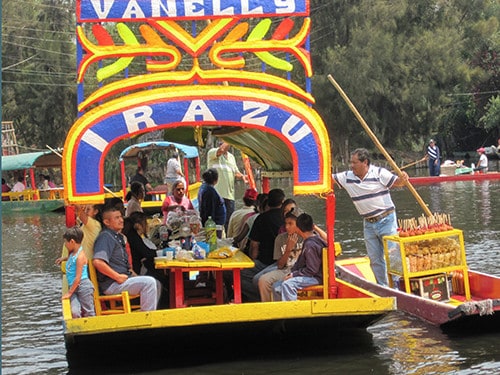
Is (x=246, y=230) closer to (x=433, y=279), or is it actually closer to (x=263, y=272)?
(x=263, y=272)

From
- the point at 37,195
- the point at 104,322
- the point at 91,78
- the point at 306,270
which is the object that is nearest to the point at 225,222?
the point at 306,270

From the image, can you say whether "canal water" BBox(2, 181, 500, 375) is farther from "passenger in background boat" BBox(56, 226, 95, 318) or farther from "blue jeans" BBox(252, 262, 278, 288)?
"blue jeans" BBox(252, 262, 278, 288)

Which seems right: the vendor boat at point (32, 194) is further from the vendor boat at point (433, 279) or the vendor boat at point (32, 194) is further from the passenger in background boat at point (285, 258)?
the passenger in background boat at point (285, 258)

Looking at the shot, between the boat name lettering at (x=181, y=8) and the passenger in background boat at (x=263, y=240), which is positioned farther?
the passenger in background boat at (x=263, y=240)

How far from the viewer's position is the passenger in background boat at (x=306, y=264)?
916cm

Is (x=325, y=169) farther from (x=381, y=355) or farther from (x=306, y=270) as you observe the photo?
(x=381, y=355)

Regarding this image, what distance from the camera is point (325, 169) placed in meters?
9.00

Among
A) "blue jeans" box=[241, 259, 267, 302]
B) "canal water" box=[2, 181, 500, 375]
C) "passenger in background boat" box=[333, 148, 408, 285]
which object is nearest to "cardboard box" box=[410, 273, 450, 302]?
"canal water" box=[2, 181, 500, 375]

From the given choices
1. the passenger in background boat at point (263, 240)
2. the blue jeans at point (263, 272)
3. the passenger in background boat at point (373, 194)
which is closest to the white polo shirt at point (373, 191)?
the passenger in background boat at point (373, 194)

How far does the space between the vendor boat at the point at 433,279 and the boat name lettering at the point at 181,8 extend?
308 centimetres

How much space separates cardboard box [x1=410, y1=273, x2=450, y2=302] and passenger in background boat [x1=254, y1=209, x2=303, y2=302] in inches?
63.6

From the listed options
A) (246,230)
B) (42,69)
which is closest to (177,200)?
(246,230)

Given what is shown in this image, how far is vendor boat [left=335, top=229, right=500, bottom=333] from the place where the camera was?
1006 centimetres

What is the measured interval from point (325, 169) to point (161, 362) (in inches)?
98.2
